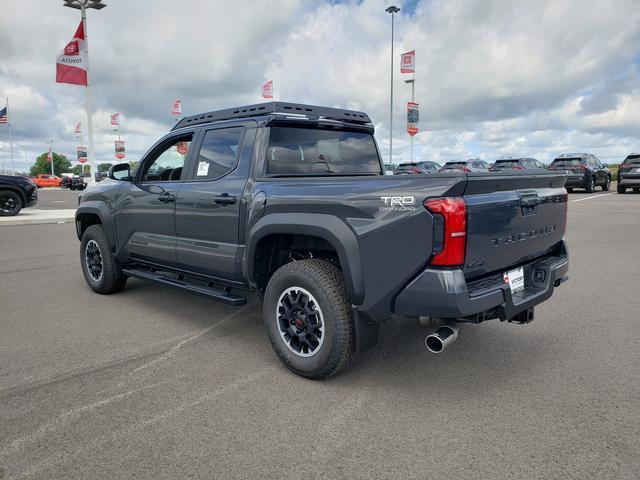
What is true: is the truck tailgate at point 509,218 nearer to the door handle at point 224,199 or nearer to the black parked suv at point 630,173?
the door handle at point 224,199

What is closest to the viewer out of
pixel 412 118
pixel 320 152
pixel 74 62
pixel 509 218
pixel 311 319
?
pixel 509 218

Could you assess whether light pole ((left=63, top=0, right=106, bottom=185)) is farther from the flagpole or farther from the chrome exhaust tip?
the chrome exhaust tip

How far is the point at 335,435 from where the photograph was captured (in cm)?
262

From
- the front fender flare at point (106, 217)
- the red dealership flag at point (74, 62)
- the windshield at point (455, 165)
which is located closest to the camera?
the front fender flare at point (106, 217)

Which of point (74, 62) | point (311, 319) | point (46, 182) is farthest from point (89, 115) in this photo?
point (46, 182)

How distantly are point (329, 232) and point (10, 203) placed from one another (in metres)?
15.4

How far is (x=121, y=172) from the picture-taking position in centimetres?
525

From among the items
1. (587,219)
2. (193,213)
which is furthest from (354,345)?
(587,219)

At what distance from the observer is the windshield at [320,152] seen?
3.88 m

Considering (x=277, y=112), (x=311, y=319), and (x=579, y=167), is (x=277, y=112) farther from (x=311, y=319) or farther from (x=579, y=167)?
(x=579, y=167)

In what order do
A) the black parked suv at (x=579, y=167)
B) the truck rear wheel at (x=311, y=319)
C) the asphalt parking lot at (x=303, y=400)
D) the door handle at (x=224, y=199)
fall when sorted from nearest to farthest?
the asphalt parking lot at (x=303, y=400) < the truck rear wheel at (x=311, y=319) < the door handle at (x=224, y=199) < the black parked suv at (x=579, y=167)

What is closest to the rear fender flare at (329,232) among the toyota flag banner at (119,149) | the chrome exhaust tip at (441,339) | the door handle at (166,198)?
the chrome exhaust tip at (441,339)

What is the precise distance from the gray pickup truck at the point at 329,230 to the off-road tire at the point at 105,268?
0.52m

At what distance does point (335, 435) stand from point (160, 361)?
166cm
